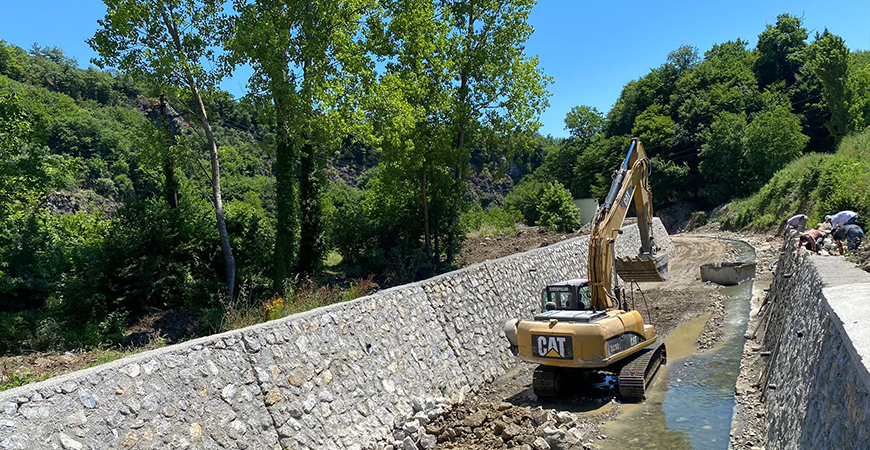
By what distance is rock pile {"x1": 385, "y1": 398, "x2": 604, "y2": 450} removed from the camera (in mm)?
8248

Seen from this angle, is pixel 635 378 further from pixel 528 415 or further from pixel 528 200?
pixel 528 200

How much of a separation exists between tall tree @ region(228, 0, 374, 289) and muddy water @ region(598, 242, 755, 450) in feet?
34.8

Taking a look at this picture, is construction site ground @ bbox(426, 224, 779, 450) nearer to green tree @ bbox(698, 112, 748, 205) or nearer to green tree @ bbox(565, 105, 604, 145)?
green tree @ bbox(698, 112, 748, 205)

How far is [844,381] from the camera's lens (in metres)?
4.79

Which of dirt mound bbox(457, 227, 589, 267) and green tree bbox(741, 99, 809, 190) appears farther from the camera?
green tree bbox(741, 99, 809, 190)

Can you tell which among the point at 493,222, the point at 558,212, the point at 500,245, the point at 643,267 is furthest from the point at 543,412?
the point at 558,212

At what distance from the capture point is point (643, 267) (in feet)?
48.4

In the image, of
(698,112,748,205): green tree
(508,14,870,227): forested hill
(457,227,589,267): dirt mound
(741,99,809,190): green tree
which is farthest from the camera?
(698,112,748,205): green tree

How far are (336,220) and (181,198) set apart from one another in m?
5.70

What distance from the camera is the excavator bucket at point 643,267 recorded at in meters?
14.6

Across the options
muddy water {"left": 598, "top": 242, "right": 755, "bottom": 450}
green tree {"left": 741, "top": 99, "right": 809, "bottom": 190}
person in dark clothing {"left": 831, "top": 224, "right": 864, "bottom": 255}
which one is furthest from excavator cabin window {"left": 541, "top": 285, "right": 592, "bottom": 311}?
green tree {"left": 741, "top": 99, "right": 809, "bottom": 190}

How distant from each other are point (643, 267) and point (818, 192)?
46.9ft

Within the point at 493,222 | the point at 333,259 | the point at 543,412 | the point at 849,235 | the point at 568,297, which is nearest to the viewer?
the point at 543,412

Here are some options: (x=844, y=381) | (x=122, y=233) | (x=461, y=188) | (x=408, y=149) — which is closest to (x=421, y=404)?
(x=844, y=381)
